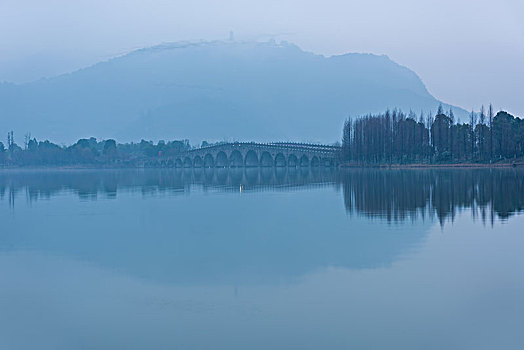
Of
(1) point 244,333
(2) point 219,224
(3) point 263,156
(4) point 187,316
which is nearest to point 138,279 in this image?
(4) point 187,316

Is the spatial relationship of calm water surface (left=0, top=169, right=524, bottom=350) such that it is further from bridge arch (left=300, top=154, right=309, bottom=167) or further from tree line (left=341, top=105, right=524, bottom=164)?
bridge arch (left=300, top=154, right=309, bottom=167)

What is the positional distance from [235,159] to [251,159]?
4.87 meters

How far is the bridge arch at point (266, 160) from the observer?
157800mm

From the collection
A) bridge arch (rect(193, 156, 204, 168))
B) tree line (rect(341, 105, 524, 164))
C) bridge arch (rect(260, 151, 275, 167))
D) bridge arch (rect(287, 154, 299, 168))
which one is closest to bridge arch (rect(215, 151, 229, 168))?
bridge arch (rect(193, 156, 204, 168))

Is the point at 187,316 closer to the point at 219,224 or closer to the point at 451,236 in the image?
the point at 451,236

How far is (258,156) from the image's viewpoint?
159750mm

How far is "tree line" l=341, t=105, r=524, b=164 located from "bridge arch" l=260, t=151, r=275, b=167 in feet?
168

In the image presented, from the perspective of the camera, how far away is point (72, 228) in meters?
25.6

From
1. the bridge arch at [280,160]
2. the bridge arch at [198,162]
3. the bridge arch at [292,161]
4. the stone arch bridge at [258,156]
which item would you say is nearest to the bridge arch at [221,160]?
the stone arch bridge at [258,156]

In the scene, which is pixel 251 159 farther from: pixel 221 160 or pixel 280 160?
pixel 280 160

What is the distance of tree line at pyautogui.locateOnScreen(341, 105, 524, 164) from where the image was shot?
9000 centimetres

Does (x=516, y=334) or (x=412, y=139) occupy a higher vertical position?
(x=412, y=139)

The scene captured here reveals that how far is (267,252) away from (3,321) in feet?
27.9

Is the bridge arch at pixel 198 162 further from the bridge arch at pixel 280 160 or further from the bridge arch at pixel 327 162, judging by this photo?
the bridge arch at pixel 327 162
